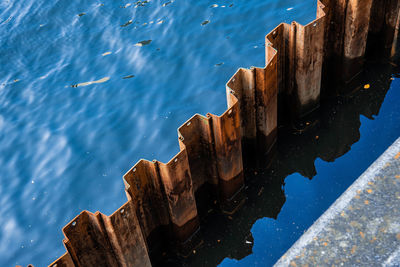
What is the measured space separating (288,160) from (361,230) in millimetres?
5399

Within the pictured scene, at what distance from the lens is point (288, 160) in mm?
9883

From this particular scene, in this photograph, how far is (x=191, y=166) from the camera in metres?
8.19

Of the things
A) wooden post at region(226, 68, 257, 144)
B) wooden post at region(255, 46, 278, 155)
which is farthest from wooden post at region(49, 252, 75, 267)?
wooden post at region(255, 46, 278, 155)

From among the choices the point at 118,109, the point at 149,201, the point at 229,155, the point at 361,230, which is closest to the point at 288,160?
the point at 229,155

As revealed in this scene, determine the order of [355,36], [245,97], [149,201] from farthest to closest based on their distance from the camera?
[355,36] → [245,97] → [149,201]

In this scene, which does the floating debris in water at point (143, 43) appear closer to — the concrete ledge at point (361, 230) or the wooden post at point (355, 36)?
the wooden post at point (355, 36)

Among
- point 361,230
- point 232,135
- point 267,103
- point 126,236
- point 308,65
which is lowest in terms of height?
point 361,230

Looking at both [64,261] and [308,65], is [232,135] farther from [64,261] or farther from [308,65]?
[64,261]

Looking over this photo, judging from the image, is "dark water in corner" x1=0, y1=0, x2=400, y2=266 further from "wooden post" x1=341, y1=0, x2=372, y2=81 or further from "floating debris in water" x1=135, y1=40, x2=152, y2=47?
"wooden post" x1=341, y1=0, x2=372, y2=81

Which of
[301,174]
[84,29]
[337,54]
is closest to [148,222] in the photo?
[301,174]

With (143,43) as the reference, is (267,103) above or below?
below

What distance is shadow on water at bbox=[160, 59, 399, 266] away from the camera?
8.54 m

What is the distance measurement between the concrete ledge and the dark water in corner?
383 centimetres

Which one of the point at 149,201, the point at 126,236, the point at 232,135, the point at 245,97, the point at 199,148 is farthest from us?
the point at 245,97
